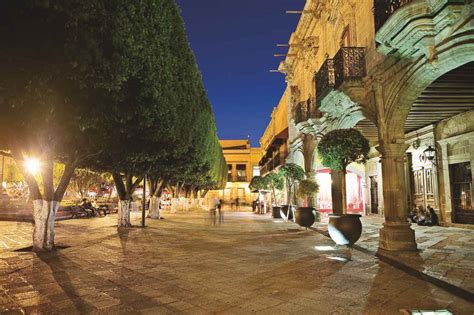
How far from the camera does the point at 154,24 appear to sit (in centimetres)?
784

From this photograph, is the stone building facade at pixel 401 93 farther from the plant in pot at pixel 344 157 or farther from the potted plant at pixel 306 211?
the potted plant at pixel 306 211

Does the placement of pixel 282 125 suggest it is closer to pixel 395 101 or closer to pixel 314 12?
pixel 314 12

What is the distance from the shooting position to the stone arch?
22.3ft

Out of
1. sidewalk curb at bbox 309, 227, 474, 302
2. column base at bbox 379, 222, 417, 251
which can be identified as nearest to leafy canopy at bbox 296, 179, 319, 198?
sidewalk curb at bbox 309, 227, 474, 302

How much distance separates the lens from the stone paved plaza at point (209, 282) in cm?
461

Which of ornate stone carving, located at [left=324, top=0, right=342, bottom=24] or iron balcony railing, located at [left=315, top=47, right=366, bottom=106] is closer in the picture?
iron balcony railing, located at [left=315, top=47, right=366, bottom=106]

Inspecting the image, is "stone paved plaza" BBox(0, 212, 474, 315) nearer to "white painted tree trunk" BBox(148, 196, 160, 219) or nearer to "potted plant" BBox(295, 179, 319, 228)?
"potted plant" BBox(295, 179, 319, 228)

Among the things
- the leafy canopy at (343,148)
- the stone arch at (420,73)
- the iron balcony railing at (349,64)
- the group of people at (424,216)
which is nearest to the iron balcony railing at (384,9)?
the stone arch at (420,73)

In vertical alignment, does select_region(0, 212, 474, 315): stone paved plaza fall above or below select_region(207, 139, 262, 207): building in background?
below

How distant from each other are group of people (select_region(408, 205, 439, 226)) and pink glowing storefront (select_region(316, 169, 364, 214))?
23.4 feet

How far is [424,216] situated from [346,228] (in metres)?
8.12

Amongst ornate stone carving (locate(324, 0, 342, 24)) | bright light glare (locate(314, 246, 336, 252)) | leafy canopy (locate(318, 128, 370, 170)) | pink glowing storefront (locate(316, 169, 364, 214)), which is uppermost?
ornate stone carving (locate(324, 0, 342, 24))

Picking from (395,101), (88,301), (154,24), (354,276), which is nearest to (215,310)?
(88,301)

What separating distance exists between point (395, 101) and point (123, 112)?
22.2 ft
